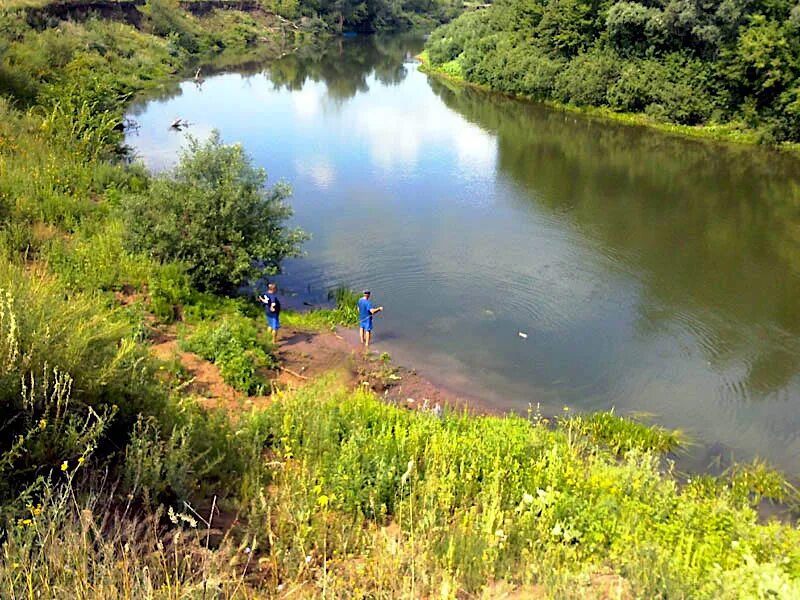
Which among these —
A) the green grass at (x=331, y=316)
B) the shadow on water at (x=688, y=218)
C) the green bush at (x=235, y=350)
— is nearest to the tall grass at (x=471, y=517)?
the green bush at (x=235, y=350)

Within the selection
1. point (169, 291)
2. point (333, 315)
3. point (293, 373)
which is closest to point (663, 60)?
point (333, 315)

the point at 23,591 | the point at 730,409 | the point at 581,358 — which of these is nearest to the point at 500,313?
the point at 581,358

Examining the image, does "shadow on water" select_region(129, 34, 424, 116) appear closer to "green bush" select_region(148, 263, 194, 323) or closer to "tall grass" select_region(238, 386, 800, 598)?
"green bush" select_region(148, 263, 194, 323)

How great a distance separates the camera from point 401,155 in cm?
3234

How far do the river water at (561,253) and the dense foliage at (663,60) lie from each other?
2814 millimetres

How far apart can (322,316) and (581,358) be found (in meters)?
5.90

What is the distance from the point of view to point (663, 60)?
40.5 meters

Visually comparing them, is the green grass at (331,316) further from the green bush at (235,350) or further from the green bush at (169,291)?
the green bush at (169,291)

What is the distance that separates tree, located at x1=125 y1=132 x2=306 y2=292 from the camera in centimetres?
1470

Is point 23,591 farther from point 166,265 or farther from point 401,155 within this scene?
point 401,155

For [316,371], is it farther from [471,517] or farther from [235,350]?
[471,517]

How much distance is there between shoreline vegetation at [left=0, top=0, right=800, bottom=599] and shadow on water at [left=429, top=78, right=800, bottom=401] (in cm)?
559

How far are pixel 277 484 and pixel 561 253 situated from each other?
14.9 meters

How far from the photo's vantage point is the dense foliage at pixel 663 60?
34312 mm
